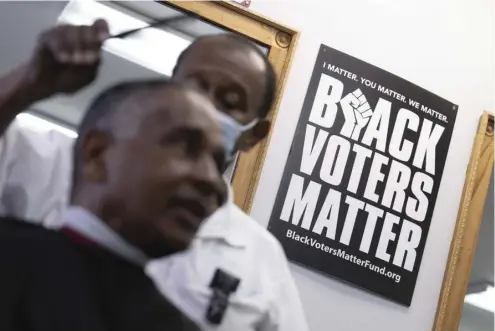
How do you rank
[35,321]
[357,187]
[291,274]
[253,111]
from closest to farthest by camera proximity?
[35,321] → [253,111] → [291,274] → [357,187]

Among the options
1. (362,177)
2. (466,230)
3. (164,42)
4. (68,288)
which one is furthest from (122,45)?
(466,230)

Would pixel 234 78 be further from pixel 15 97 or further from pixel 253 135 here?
pixel 15 97

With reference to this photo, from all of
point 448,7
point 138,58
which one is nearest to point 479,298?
point 448,7

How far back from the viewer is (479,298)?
87 centimetres

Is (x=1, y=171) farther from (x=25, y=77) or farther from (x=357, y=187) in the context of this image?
(x=357, y=187)

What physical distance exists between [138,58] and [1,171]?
0.17 m

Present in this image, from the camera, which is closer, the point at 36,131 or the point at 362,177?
the point at 36,131

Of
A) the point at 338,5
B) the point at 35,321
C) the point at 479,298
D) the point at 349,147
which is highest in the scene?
the point at 338,5

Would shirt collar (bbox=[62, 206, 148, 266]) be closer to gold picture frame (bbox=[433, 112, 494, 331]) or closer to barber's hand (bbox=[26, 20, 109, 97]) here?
barber's hand (bbox=[26, 20, 109, 97])

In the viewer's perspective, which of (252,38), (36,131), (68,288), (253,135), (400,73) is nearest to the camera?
(68,288)

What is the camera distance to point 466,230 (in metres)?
0.89

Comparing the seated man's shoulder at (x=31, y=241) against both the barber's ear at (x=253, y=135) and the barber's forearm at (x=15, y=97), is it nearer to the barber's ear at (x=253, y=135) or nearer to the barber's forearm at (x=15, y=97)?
the barber's forearm at (x=15, y=97)

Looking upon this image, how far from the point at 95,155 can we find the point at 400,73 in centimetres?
56

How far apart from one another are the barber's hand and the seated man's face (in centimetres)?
7
